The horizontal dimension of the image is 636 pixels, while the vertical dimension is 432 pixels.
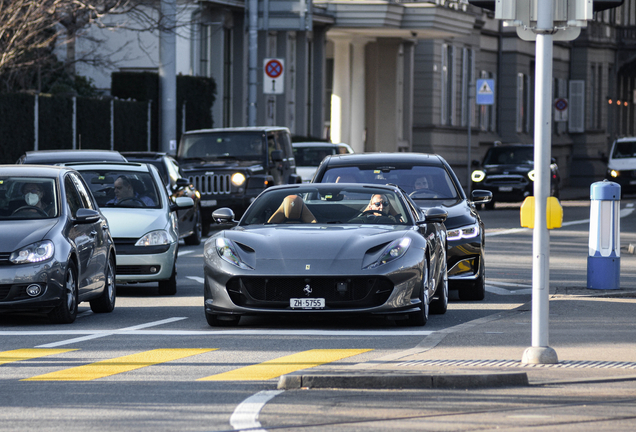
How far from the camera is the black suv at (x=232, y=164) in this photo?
26.0 metres

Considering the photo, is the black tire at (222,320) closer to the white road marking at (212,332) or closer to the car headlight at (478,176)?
the white road marking at (212,332)

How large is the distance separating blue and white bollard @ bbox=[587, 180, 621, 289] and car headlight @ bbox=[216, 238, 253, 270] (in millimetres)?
4952

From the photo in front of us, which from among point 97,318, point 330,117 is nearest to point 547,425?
point 97,318

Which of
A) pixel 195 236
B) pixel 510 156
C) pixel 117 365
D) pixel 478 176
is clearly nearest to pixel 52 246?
pixel 117 365

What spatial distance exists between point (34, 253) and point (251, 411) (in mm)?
4953

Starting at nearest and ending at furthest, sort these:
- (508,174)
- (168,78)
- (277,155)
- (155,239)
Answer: (155,239) < (277,155) < (168,78) < (508,174)

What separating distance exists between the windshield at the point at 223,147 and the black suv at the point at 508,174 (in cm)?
1146

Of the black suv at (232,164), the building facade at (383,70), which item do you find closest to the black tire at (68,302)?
the black suv at (232,164)

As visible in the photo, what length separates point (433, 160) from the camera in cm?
1625

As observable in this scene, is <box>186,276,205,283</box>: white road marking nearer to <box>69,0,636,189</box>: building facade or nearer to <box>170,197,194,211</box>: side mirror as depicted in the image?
<box>170,197,194,211</box>: side mirror

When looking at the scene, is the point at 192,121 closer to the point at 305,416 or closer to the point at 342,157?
the point at 342,157

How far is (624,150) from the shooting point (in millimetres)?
46406

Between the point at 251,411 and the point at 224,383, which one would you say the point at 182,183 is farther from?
the point at 251,411

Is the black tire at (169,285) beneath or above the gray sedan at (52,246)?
beneath
